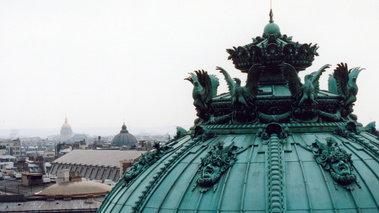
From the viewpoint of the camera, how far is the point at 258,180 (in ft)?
46.7

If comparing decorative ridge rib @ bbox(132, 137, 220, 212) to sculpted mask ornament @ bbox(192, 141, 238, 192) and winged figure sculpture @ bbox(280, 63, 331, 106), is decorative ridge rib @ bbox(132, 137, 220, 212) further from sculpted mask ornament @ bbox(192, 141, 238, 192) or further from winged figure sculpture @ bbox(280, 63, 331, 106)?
winged figure sculpture @ bbox(280, 63, 331, 106)

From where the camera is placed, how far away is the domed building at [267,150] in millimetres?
13828

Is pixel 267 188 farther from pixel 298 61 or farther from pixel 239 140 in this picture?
pixel 298 61

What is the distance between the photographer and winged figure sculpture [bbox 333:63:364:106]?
56.0 feet

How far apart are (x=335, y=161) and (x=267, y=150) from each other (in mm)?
1705

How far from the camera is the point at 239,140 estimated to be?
16.2 m

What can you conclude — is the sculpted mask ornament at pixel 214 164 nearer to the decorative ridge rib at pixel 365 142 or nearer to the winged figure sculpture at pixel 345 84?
the decorative ridge rib at pixel 365 142

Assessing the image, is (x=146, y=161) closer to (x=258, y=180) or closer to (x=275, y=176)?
(x=258, y=180)

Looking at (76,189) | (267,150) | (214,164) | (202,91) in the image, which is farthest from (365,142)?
(76,189)

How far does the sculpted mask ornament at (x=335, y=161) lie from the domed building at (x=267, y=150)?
0.07ft

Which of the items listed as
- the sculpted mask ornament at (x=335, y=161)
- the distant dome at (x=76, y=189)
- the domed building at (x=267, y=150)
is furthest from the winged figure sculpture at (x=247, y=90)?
the distant dome at (x=76, y=189)

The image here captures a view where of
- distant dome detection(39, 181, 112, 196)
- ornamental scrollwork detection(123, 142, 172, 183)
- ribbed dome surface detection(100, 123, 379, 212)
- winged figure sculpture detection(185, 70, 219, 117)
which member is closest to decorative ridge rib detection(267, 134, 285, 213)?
A: ribbed dome surface detection(100, 123, 379, 212)

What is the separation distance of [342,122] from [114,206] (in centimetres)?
646

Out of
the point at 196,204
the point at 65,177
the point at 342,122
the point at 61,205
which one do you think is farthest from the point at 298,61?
the point at 65,177
